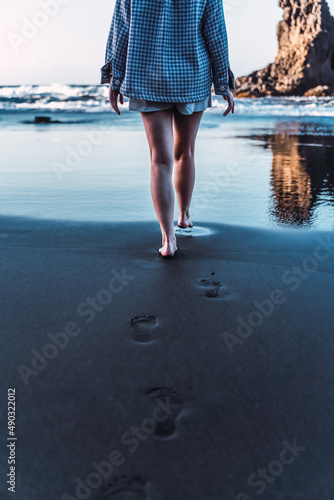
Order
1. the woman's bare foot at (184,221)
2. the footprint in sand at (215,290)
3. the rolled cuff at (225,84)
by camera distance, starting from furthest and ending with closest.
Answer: the woman's bare foot at (184,221)
the rolled cuff at (225,84)
the footprint in sand at (215,290)

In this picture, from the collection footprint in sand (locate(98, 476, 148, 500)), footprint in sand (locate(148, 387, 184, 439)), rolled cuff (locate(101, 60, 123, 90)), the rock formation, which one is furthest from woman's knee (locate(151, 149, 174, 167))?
the rock formation

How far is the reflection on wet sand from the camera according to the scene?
320 cm

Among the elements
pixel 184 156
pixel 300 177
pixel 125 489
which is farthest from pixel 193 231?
pixel 300 177

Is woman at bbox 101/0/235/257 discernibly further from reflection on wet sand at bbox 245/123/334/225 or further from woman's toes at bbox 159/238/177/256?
reflection on wet sand at bbox 245/123/334/225

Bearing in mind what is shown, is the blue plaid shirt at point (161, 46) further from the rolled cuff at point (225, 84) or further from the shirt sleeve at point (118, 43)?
the rolled cuff at point (225, 84)

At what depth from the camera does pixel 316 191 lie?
385 centimetres

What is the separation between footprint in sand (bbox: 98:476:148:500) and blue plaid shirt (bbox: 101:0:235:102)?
5.73ft

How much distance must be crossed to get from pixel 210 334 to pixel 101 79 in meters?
1.57

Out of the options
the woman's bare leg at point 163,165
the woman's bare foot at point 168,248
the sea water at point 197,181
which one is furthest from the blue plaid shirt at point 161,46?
the sea water at point 197,181

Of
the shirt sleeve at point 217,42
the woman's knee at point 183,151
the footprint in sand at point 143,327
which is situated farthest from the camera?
the woman's knee at point 183,151

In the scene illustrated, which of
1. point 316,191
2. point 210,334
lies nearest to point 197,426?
point 210,334

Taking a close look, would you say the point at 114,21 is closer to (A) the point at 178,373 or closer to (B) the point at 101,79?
(B) the point at 101,79

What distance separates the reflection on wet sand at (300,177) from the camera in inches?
126

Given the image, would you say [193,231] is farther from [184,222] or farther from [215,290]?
[215,290]
